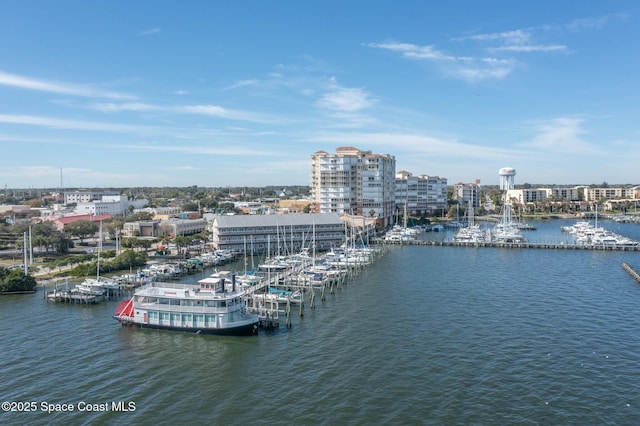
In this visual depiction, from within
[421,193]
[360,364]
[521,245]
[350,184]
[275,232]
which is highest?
[350,184]

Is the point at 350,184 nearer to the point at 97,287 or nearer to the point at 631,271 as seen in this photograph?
the point at 631,271

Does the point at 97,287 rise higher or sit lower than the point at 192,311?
higher

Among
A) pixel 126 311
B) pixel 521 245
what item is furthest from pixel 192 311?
pixel 521 245

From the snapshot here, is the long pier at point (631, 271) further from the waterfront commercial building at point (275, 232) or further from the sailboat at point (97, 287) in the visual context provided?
the sailboat at point (97, 287)

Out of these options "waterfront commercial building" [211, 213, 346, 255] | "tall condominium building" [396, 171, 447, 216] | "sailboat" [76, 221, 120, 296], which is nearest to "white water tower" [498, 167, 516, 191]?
"tall condominium building" [396, 171, 447, 216]

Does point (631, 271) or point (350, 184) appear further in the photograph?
point (350, 184)

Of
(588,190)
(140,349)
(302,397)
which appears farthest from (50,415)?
(588,190)

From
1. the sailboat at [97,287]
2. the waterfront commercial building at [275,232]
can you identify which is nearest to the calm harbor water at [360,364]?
the sailboat at [97,287]

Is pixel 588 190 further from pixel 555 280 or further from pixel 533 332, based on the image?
pixel 533 332
